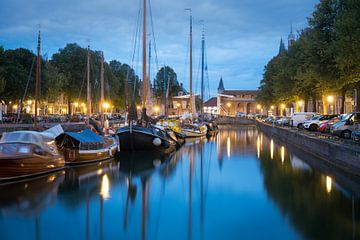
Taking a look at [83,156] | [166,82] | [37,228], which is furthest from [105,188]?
[166,82]

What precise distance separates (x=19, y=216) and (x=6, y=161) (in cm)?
491

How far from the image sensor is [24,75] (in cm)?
4809

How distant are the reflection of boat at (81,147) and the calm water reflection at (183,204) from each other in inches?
29.6

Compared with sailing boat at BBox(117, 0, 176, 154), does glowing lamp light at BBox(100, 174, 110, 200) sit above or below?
below

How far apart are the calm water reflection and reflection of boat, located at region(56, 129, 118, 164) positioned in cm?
75

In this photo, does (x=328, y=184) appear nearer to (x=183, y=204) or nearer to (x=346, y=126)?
(x=183, y=204)

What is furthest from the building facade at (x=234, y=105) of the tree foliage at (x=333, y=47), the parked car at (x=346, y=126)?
the parked car at (x=346, y=126)

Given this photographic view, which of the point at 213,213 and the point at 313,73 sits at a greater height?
the point at 313,73

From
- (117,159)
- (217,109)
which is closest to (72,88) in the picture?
(117,159)

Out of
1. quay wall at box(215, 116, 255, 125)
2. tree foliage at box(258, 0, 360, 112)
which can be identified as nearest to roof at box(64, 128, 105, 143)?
tree foliage at box(258, 0, 360, 112)

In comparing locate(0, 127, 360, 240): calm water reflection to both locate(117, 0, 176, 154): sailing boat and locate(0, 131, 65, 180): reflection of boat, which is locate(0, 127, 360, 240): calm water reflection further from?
locate(117, 0, 176, 154): sailing boat

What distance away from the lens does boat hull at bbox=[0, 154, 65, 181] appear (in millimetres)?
17016

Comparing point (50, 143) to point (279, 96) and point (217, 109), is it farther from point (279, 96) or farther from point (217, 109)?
point (217, 109)

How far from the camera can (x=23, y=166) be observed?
17.7 m
